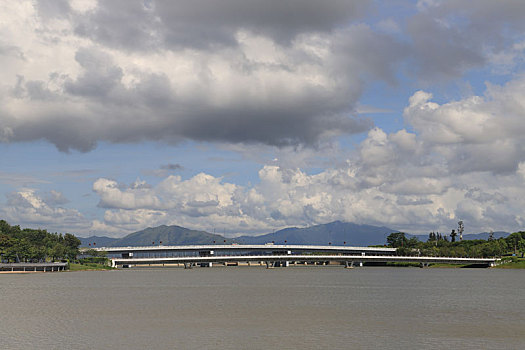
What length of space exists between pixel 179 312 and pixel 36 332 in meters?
25.3

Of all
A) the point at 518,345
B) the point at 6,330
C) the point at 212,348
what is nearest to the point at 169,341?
the point at 212,348

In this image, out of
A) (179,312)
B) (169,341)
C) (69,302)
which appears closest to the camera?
(169,341)

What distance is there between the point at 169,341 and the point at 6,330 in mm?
23325

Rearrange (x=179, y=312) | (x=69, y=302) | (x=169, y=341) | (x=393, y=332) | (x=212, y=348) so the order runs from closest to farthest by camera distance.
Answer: (x=212, y=348) < (x=169, y=341) < (x=393, y=332) < (x=179, y=312) < (x=69, y=302)

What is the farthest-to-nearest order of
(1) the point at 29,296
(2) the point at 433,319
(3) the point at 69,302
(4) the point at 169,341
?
(1) the point at 29,296 → (3) the point at 69,302 → (2) the point at 433,319 → (4) the point at 169,341

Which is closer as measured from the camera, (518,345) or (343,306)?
(518,345)

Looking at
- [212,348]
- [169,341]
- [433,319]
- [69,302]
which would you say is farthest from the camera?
[69,302]

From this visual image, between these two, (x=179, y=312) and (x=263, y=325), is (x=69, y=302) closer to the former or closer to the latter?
(x=179, y=312)

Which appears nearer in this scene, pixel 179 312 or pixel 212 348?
pixel 212 348

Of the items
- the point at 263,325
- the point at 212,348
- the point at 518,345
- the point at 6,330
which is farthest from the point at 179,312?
the point at 518,345

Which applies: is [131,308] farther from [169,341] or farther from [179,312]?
[169,341]

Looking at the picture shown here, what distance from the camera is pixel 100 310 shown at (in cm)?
9125

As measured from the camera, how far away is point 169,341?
5819cm

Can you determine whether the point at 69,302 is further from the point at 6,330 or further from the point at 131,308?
the point at 6,330
